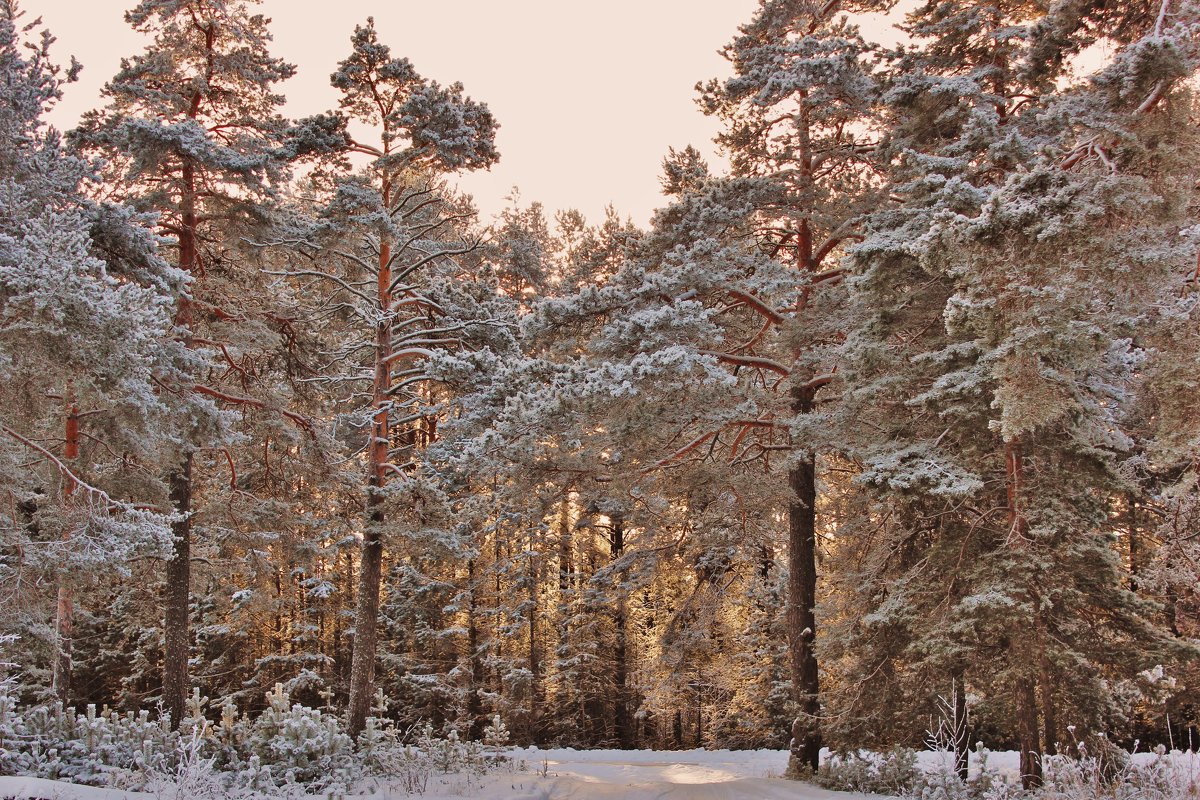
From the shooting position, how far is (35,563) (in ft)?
24.7

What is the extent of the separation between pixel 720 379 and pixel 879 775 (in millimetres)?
5447

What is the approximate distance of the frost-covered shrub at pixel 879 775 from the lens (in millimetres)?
9148

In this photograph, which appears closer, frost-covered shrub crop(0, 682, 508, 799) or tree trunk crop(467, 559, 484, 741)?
frost-covered shrub crop(0, 682, 508, 799)

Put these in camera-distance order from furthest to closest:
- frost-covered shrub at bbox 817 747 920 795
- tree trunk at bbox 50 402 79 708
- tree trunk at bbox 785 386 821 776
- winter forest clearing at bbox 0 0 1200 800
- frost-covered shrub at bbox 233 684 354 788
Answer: tree trunk at bbox 50 402 79 708
tree trunk at bbox 785 386 821 776
frost-covered shrub at bbox 817 747 920 795
frost-covered shrub at bbox 233 684 354 788
winter forest clearing at bbox 0 0 1200 800

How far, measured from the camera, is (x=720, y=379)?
8.84 metres

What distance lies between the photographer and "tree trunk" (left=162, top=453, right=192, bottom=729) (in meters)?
11.8

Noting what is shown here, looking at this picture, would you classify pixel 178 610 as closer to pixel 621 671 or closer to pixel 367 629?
pixel 367 629

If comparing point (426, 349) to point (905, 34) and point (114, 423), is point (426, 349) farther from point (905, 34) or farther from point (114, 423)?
point (905, 34)

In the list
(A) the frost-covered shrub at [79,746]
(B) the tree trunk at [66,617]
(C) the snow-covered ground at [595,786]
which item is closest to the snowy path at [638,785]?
(C) the snow-covered ground at [595,786]

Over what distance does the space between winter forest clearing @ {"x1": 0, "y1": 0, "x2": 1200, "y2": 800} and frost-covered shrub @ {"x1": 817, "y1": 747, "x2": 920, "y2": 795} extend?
0.08 m

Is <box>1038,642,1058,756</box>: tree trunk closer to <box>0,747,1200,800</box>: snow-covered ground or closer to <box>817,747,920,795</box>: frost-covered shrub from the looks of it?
<box>0,747,1200,800</box>: snow-covered ground

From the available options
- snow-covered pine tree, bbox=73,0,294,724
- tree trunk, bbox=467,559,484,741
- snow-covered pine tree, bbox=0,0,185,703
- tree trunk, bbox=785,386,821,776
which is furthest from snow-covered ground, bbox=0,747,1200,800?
tree trunk, bbox=467,559,484,741

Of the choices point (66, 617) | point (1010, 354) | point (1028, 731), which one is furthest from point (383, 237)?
point (1028, 731)

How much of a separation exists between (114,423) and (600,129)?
1432cm
